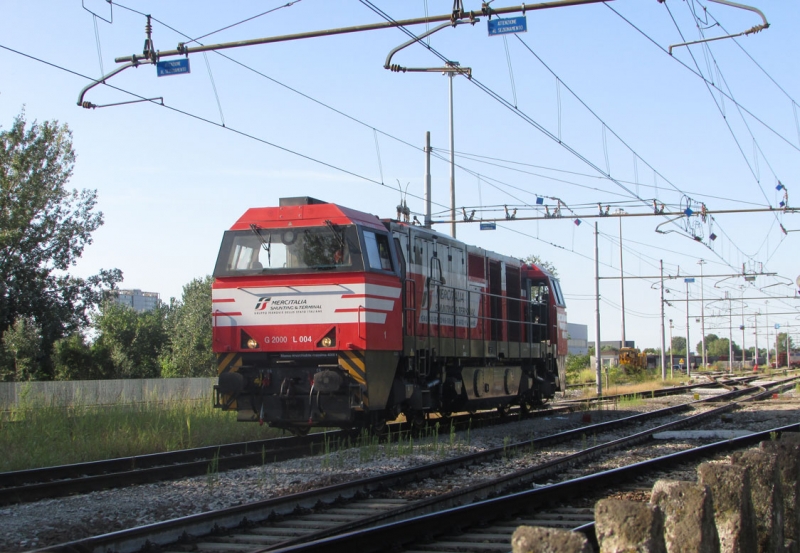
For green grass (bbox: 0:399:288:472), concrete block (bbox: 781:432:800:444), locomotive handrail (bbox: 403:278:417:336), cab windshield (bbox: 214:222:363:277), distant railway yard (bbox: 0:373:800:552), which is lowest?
distant railway yard (bbox: 0:373:800:552)

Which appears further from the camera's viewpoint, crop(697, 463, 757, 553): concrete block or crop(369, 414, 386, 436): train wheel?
crop(369, 414, 386, 436): train wheel

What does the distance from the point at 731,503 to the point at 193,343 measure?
48.3 metres

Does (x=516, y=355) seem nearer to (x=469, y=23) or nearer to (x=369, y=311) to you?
(x=369, y=311)

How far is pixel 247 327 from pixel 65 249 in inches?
1420

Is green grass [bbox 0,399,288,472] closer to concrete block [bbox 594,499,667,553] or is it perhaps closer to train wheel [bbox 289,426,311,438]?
train wheel [bbox 289,426,311,438]

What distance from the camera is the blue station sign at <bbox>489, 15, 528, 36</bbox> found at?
10.8m

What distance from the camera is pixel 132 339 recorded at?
5722 cm

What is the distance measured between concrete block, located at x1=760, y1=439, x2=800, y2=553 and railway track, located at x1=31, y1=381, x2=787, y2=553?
10.3 ft

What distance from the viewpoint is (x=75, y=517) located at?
777 centimetres

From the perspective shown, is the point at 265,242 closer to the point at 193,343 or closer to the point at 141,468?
the point at 141,468

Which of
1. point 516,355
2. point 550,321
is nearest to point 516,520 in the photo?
point 516,355

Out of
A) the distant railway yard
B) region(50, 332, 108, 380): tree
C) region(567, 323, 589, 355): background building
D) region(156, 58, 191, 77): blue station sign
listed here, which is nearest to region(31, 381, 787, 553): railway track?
the distant railway yard

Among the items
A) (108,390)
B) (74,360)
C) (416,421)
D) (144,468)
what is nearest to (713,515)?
(144,468)

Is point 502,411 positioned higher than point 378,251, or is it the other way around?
point 378,251
